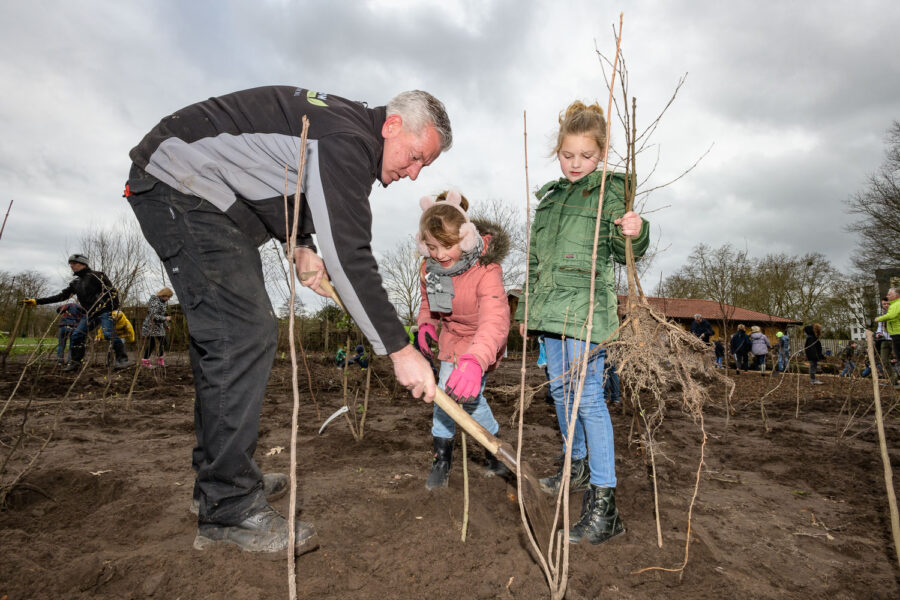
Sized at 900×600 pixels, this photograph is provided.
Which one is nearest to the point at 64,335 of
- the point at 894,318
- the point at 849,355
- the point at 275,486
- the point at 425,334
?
the point at 275,486

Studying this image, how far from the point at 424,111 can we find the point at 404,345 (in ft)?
3.03

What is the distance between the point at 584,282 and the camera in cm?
211

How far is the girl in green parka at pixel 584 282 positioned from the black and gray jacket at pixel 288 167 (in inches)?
27.6

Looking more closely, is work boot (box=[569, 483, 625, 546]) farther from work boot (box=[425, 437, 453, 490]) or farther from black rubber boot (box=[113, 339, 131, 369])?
black rubber boot (box=[113, 339, 131, 369])

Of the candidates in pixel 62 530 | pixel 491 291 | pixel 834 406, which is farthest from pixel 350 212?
pixel 834 406

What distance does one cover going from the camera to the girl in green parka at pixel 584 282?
194cm

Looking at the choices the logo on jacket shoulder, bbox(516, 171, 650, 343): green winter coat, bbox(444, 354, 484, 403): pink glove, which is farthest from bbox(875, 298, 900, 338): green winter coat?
the logo on jacket shoulder

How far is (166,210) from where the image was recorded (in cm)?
171

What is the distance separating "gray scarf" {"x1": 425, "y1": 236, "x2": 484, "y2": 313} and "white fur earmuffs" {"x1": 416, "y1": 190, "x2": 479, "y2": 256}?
0.08 metres

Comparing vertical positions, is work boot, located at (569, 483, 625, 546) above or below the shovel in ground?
below

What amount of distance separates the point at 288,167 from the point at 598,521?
5.78ft

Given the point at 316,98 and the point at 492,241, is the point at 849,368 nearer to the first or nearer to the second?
the point at 492,241

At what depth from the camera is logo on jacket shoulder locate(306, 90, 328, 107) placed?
5.65ft

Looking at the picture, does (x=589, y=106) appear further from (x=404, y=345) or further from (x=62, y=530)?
(x=62, y=530)
